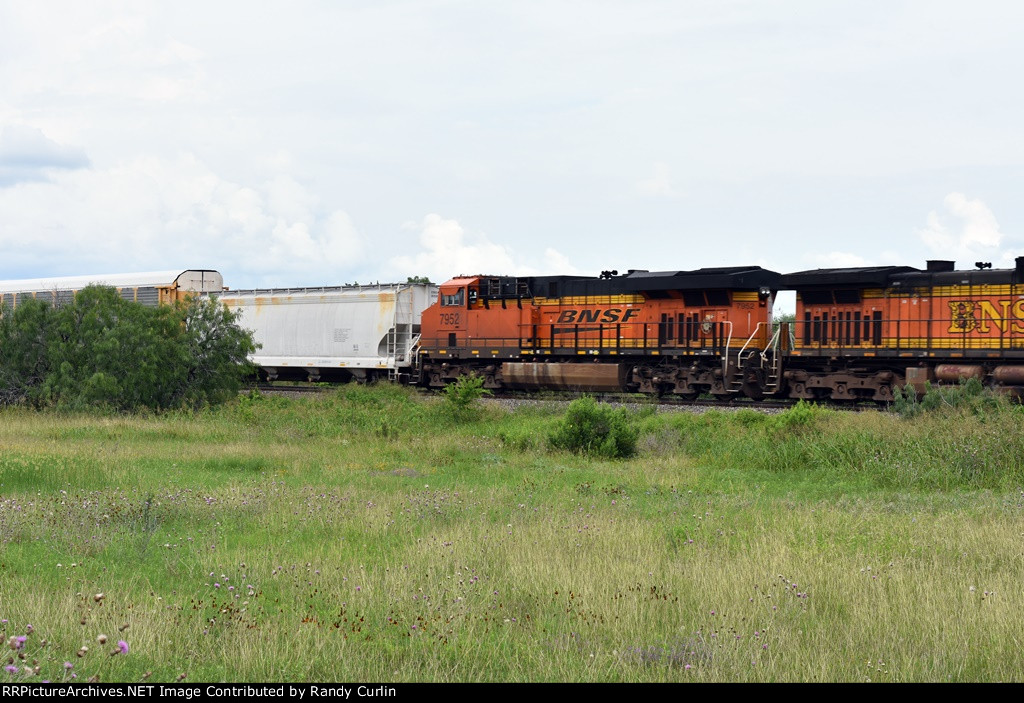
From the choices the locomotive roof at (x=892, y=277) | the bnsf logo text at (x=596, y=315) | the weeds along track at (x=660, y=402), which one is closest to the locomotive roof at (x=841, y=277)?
the locomotive roof at (x=892, y=277)

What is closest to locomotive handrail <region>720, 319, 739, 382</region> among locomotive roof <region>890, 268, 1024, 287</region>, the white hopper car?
locomotive roof <region>890, 268, 1024, 287</region>

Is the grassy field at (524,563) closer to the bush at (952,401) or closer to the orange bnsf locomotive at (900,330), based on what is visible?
the bush at (952,401)

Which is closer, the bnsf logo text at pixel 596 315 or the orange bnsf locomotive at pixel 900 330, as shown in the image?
the orange bnsf locomotive at pixel 900 330

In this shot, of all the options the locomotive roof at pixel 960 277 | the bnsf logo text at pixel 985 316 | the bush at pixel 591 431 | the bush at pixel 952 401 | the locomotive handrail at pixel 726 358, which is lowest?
the bush at pixel 591 431

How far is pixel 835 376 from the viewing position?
26219 mm

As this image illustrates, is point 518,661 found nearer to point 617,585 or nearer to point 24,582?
point 617,585

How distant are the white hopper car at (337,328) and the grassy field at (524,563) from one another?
19.1 metres

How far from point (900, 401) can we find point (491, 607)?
14.5 m

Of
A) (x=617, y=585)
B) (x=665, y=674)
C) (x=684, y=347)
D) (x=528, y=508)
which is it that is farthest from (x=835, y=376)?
(x=665, y=674)

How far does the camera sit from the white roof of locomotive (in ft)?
123

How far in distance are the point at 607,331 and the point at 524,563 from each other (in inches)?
883

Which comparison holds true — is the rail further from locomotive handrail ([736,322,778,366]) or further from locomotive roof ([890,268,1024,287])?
locomotive roof ([890,268,1024,287])

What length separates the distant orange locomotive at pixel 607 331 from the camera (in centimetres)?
2761

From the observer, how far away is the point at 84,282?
→ 3941cm
